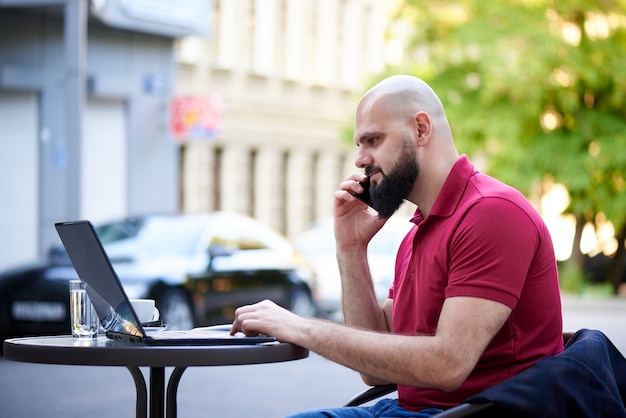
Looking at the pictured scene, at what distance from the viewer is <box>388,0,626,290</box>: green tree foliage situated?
1107 inches

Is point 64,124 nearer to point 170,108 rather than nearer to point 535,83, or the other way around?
point 170,108

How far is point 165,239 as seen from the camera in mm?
14641

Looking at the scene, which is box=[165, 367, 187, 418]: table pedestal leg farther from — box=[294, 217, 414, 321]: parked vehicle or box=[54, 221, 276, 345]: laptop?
box=[294, 217, 414, 321]: parked vehicle

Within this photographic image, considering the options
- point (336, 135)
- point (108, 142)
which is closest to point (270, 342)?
point (108, 142)

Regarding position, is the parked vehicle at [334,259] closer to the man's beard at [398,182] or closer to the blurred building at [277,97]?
the blurred building at [277,97]

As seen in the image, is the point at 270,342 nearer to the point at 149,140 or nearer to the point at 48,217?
the point at 48,217

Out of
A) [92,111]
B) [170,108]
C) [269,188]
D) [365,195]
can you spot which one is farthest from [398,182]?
[269,188]

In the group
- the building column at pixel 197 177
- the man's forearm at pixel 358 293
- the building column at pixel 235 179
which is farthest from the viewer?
the building column at pixel 235 179

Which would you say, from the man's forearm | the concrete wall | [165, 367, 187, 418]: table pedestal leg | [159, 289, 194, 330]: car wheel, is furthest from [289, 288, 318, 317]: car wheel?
[165, 367, 187, 418]: table pedestal leg

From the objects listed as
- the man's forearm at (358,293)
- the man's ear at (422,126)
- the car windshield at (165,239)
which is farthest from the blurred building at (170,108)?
the man's ear at (422,126)

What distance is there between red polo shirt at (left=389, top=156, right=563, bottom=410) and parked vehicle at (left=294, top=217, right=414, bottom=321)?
13007 mm

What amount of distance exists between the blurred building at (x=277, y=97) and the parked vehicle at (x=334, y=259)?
11.7 meters

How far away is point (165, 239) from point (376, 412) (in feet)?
36.4

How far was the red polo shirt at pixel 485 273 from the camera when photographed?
3.26m
